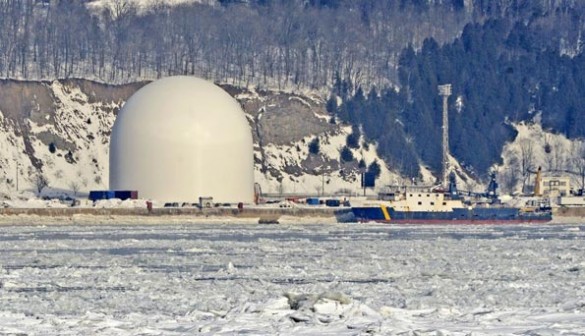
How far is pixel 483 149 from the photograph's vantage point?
397ft

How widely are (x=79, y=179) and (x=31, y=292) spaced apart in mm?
75359

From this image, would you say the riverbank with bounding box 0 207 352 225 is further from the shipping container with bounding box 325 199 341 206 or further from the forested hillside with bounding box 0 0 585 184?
the forested hillside with bounding box 0 0 585 184

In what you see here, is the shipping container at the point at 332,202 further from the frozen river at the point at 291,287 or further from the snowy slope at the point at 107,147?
the frozen river at the point at 291,287

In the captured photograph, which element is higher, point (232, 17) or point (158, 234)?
point (232, 17)

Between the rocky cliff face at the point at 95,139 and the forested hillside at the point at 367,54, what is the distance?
2.41 meters

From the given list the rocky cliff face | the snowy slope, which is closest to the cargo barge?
the snowy slope

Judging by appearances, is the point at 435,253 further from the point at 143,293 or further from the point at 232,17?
the point at 232,17

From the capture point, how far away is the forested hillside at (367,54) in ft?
398

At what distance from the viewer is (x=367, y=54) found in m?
133

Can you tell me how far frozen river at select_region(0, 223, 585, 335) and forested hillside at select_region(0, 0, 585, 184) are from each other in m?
68.3

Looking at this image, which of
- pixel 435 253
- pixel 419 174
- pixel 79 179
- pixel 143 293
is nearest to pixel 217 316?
pixel 143 293

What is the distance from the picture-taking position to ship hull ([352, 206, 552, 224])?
87.2 metres

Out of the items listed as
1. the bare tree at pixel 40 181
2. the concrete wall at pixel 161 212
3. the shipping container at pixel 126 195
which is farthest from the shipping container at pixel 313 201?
the bare tree at pixel 40 181

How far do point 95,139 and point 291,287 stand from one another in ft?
263
